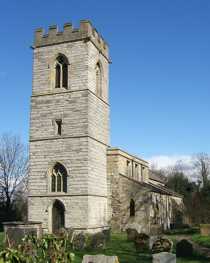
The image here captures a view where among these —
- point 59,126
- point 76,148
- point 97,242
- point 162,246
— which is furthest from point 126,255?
point 59,126

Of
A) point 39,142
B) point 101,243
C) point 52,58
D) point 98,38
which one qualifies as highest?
point 98,38

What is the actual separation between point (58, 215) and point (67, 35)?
12.7 meters

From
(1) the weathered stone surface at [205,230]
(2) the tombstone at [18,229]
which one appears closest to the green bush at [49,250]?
(2) the tombstone at [18,229]

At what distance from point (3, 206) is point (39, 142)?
1429cm

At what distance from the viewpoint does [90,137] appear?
28.3 m

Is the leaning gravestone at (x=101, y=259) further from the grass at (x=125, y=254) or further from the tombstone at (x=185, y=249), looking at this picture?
the tombstone at (x=185, y=249)

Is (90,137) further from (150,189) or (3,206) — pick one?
(3,206)

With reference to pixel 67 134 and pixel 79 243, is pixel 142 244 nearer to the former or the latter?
pixel 79 243

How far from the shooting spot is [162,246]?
17906 millimetres

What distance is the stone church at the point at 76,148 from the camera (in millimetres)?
27656

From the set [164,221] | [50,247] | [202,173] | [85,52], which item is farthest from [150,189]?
[202,173]

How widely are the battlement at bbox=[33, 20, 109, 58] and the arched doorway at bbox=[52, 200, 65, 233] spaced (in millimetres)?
11541

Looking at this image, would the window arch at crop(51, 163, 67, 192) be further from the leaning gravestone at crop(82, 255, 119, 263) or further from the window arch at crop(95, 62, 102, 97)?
the leaning gravestone at crop(82, 255, 119, 263)

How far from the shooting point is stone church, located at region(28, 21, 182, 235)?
27.7 metres
